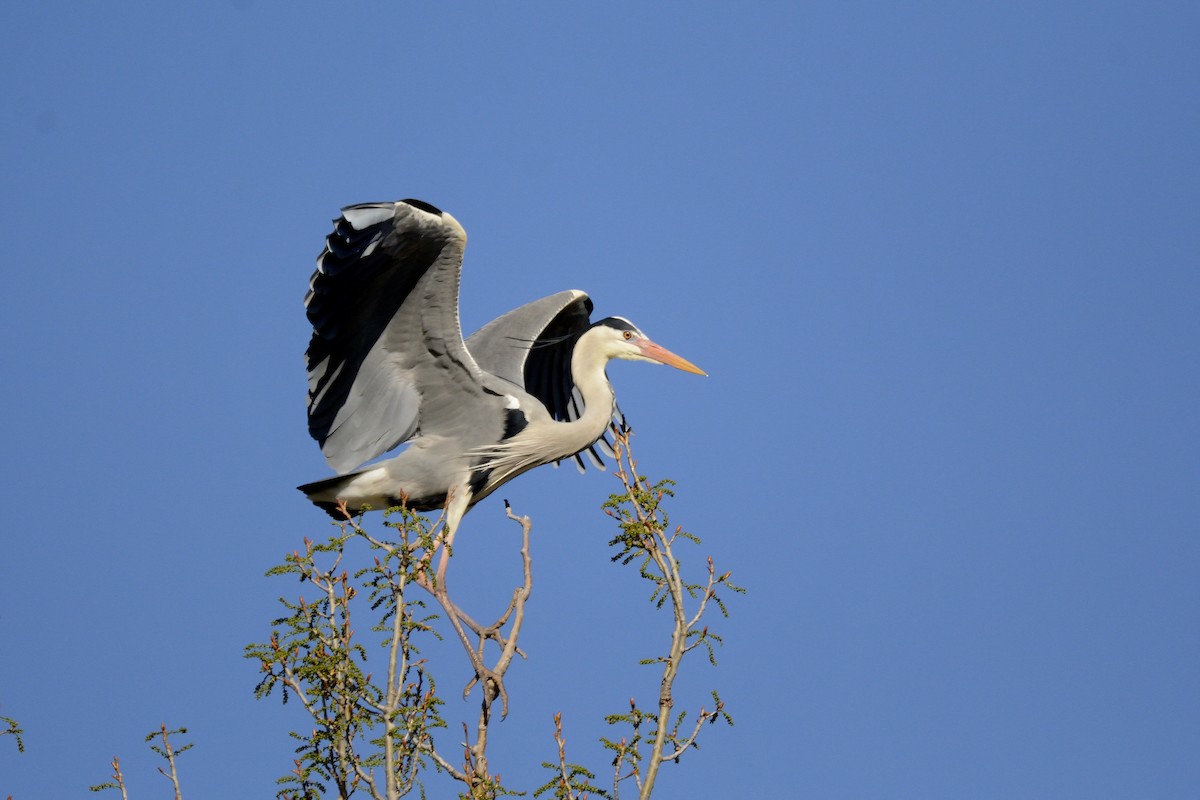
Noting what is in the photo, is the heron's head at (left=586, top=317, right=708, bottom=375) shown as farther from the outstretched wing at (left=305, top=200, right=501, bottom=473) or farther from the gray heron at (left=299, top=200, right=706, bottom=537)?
the outstretched wing at (left=305, top=200, right=501, bottom=473)

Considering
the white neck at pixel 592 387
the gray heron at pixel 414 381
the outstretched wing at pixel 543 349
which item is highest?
the outstretched wing at pixel 543 349

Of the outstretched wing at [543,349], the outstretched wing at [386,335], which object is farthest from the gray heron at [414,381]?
the outstretched wing at [543,349]

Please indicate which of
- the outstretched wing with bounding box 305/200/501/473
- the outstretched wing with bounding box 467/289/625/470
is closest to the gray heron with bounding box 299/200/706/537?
the outstretched wing with bounding box 305/200/501/473

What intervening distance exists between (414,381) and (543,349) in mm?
2011

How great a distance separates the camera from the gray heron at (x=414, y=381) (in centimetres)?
730

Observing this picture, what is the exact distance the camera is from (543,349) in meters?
9.98

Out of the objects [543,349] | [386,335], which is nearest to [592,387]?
[543,349]

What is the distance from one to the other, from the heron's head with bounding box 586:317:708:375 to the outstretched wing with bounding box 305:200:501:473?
1022mm

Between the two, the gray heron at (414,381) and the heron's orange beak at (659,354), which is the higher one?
the heron's orange beak at (659,354)

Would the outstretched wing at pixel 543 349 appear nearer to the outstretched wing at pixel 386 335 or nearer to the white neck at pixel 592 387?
the white neck at pixel 592 387

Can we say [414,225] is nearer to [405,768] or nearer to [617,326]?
[617,326]

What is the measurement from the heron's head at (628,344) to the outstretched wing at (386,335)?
1.02 m

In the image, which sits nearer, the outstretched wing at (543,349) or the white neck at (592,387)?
the white neck at (592,387)

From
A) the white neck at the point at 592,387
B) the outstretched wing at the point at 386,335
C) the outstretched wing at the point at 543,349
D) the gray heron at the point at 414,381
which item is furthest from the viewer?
the outstretched wing at the point at 543,349
